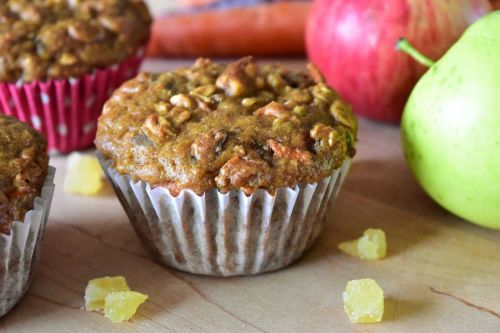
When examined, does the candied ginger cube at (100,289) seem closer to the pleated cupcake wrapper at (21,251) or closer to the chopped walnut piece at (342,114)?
the pleated cupcake wrapper at (21,251)

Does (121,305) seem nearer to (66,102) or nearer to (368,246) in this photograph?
(368,246)

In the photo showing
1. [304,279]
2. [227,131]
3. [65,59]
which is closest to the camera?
[227,131]

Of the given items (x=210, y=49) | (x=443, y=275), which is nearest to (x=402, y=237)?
(x=443, y=275)

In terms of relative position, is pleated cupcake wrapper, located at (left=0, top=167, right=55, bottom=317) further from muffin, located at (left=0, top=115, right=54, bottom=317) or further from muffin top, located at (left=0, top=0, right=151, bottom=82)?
muffin top, located at (left=0, top=0, right=151, bottom=82)

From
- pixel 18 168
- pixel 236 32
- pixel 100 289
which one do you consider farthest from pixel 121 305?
pixel 236 32

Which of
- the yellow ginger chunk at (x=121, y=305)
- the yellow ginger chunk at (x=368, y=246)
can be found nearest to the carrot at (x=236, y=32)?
the yellow ginger chunk at (x=368, y=246)

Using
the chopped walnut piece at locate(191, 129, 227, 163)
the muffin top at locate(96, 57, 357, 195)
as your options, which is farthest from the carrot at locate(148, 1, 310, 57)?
the chopped walnut piece at locate(191, 129, 227, 163)

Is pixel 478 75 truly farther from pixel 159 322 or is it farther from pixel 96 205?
pixel 96 205
